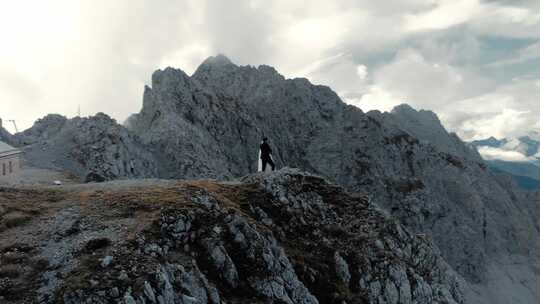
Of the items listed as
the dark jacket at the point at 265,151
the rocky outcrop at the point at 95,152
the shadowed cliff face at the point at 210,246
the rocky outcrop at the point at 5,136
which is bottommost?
the shadowed cliff face at the point at 210,246

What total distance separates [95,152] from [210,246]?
192 ft

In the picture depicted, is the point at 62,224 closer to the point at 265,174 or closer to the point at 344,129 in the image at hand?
the point at 265,174

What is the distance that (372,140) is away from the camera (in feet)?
525

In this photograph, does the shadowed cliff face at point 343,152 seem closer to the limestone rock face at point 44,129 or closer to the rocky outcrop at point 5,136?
the limestone rock face at point 44,129

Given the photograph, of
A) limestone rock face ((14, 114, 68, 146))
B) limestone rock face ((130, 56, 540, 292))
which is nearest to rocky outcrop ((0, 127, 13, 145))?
limestone rock face ((14, 114, 68, 146))

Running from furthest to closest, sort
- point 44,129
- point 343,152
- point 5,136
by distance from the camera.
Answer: point 343,152 < point 44,129 < point 5,136

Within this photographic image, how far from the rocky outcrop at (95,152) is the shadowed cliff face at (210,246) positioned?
40.0 meters

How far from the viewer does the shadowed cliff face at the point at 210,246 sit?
24.5m

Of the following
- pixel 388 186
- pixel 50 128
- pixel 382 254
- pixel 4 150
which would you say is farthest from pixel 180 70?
pixel 382 254

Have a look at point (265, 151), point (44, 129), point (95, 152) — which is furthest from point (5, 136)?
point (265, 151)

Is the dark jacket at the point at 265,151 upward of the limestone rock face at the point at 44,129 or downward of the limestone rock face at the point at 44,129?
downward

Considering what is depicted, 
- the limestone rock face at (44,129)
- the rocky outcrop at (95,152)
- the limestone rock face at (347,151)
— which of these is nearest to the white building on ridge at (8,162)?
the rocky outcrop at (95,152)

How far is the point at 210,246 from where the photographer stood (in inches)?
1172

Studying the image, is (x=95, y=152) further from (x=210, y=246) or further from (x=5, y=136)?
(x=210, y=246)
